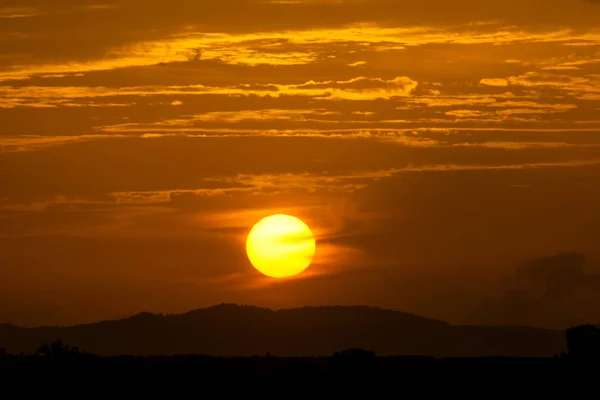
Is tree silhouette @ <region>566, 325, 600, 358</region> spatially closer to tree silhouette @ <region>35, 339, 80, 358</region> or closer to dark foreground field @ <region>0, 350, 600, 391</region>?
dark foreground field @ <region>0, 350, 600, 391</region>

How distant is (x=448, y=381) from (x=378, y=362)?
3486mm

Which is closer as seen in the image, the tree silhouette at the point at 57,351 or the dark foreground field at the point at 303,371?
the dark foreground field at the point at 303,371

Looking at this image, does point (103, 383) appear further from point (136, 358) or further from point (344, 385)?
point (344, 385)

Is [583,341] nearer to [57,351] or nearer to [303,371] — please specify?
[303,371]

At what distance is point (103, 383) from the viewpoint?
201ft

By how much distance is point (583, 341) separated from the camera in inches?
2763

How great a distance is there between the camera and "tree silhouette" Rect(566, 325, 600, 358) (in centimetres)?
6875

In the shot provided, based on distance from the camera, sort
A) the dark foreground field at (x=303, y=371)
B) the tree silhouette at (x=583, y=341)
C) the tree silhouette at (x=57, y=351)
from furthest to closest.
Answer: the tree silhouette at (x=583, y=341) → the tree silhouette at (x=57, y=351) → the dark foreground field at (x=303, y=371)

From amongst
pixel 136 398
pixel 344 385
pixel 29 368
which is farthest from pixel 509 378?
pixel 29 368

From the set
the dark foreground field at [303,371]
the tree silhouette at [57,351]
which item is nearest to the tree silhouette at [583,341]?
the dark foreground field at [303,371]

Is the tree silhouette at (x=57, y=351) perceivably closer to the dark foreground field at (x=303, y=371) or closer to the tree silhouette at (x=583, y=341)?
the dark foreground field at (x=303, y=371)

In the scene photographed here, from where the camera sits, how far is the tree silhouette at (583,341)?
226 feet

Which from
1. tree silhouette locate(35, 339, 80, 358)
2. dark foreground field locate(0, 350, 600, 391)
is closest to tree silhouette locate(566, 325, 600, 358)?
dark foreground field locate(0, 350, 600, 391)

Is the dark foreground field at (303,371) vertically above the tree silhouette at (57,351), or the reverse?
the tree silhouette at (57,351)
